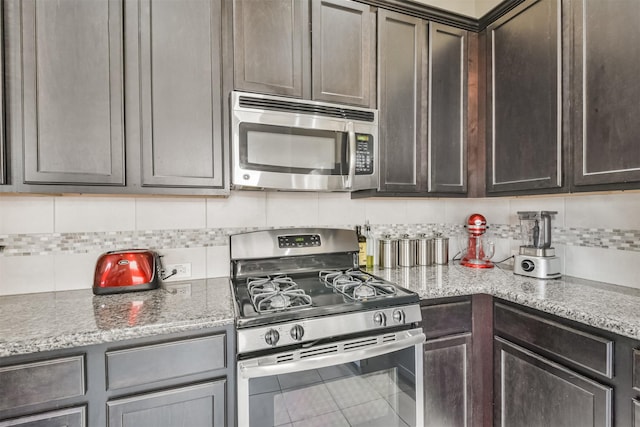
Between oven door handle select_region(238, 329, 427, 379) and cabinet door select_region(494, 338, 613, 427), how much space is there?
0.50 metres

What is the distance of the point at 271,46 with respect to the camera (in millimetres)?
1495

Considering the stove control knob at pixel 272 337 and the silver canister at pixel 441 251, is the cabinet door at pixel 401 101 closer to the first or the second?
the silver canister at pixel 441 251

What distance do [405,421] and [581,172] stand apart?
1353 mm

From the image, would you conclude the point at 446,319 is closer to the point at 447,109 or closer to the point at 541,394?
the point at 541,394

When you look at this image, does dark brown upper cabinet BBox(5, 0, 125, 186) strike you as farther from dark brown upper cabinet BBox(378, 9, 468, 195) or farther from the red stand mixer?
the red stand mixer

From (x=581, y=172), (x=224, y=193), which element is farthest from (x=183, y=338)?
(x=581, y=172)

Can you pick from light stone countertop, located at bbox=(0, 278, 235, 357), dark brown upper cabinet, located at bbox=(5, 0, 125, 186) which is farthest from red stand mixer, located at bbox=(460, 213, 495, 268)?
dark brown upper cabinet, located at bbox=(5, 0, 125, 186)

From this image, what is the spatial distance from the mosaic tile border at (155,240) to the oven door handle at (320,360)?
80 centimetres

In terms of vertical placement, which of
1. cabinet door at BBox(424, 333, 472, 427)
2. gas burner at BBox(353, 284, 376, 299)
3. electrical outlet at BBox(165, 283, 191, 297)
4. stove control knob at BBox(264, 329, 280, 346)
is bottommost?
cabinet door at BBox(424, 333, 472, 427)

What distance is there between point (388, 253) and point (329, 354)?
36.0 inches

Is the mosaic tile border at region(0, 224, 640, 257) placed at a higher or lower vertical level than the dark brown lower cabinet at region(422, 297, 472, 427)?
higher

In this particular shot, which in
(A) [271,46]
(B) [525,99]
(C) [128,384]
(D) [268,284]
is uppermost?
(A) [271,46]

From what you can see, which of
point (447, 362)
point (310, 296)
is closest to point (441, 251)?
point (447, 362)

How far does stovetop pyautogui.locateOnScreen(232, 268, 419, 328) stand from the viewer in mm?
1149
